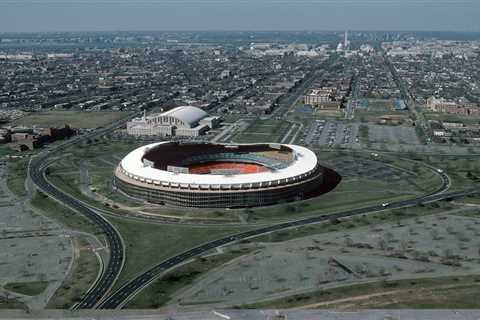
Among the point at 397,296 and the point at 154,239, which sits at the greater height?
the point at 397,296

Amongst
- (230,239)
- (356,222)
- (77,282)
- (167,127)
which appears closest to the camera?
(77,282)

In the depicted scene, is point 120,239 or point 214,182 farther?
point 214,182

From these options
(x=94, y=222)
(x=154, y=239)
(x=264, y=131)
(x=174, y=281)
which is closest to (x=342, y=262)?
(x=174, y=281)

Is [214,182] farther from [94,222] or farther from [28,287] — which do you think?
[28,287]

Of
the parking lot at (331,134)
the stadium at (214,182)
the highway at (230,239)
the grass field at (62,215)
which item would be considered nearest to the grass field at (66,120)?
the parking lot at (331,134)

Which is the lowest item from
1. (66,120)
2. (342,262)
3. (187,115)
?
(66,120)

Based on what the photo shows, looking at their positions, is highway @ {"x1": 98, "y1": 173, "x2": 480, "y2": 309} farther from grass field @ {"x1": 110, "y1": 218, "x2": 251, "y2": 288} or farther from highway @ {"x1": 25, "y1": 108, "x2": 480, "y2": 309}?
grass field @ {"x1": 110, "y1": 218, "x2": 251, "y2": 288}

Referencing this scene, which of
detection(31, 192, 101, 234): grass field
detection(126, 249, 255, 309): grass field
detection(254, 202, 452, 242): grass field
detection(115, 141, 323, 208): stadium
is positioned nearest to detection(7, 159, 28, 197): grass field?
detection(31, 192, 101, 234): grass field
